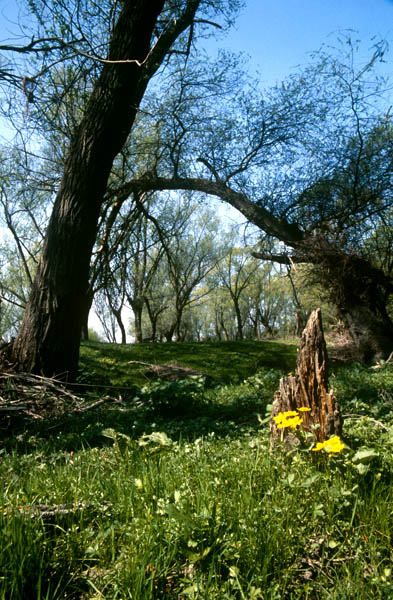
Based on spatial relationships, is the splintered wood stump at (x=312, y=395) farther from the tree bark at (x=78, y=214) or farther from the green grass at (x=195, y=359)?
the green grass at (x=195, y=359)

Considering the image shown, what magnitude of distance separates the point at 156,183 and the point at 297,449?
8.23m

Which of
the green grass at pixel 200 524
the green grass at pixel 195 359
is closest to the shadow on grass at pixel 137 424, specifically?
the green grass at pixel 200 524

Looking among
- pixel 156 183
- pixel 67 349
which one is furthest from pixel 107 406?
pixel 156 183

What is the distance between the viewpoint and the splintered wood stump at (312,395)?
259 cm

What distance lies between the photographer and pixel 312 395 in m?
2.83

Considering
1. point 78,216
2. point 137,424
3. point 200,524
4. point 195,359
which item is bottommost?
point 137,424

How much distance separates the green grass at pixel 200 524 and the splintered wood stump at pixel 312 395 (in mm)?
181

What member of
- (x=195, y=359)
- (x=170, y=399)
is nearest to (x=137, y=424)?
(x=170, y=399)

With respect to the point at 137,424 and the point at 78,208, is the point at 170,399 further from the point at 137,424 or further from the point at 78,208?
the point at 78,208

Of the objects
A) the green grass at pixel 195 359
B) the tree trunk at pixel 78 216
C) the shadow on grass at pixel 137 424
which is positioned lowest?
the shadow on grass at pixel 137 424

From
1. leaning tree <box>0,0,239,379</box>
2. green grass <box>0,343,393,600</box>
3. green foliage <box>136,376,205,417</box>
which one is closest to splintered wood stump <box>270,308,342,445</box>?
green grass <box>0,343,393,600</box>

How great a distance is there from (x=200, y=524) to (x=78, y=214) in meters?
4.96

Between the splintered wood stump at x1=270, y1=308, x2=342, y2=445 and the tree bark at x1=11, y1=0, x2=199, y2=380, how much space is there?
12.0ft

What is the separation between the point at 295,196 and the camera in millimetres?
9500
